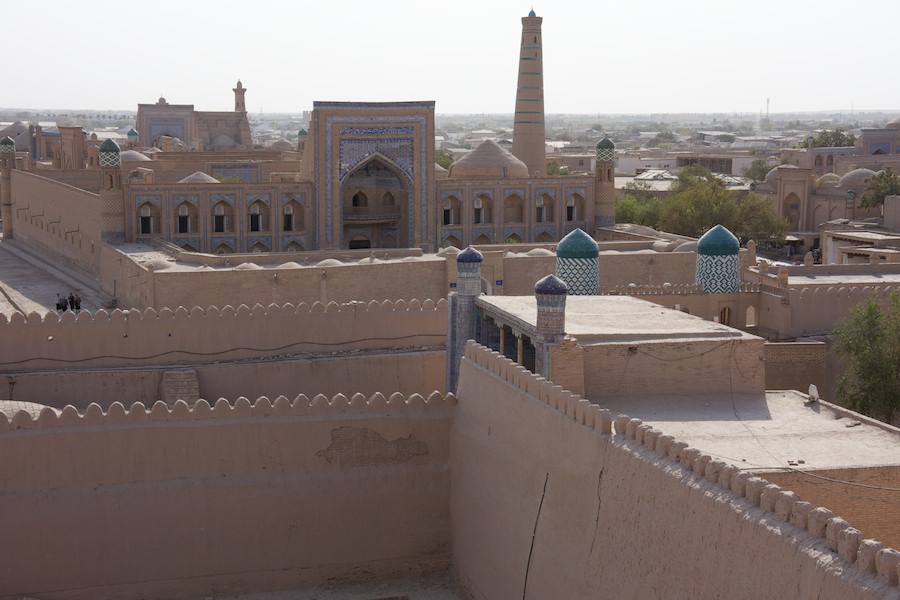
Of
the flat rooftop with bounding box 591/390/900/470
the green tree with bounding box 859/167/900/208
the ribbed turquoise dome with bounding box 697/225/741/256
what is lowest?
the flat rooftop with bounding box 591/390/900/470

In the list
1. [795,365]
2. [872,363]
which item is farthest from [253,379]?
[872,363]

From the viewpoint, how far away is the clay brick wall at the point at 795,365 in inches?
675

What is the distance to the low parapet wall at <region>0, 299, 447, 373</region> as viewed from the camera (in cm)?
1666

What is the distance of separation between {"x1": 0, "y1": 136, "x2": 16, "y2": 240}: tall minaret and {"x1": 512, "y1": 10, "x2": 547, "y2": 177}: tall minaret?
15142mm

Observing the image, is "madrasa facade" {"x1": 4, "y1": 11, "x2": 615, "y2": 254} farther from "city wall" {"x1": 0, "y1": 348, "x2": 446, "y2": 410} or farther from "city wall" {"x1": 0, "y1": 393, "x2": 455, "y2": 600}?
"city wall" {"x1": 0, "y1": 393, "x2": 455, "y2": 600}

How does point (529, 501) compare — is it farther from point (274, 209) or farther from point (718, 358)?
point (274, 209)

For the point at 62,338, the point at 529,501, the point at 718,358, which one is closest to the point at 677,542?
the point at 529,501

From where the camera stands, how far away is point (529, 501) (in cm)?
1234

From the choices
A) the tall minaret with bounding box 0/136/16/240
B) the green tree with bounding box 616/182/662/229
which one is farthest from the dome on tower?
the tall minaret with bounding box 0/136/16/240

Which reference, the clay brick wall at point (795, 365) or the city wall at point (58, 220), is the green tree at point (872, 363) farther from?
the city wall at point (58, 220)

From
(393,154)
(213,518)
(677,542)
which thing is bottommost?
(213,518)

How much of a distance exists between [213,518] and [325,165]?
17738mm

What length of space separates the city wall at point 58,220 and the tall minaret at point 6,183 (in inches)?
20.5

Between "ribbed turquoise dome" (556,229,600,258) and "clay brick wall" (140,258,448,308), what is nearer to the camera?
"ribbed turquoise dome" (556,229,600,258)
